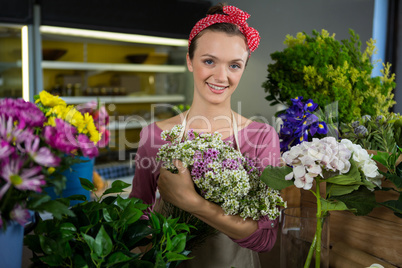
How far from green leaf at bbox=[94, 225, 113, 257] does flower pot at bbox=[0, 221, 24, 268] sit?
125 mm

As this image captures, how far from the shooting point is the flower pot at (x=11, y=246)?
1.90 feet

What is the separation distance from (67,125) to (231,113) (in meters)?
0.57

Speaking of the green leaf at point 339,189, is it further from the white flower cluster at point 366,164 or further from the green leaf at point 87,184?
the green leaf at point 87,184

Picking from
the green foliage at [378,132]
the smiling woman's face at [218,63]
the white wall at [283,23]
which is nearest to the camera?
the smiling woman's face at [218,63]

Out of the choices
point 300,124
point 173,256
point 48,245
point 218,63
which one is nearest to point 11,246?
point 48,245

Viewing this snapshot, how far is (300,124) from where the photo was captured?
1.23 m

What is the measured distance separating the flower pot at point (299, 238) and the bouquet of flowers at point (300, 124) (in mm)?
441

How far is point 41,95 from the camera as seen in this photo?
0.72 m

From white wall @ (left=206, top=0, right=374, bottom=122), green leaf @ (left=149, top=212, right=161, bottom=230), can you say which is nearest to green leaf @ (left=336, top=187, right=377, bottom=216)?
green leaf @ (left=149, top=212, right=161, bottom=230)

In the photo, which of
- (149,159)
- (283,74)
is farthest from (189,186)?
(283,74)

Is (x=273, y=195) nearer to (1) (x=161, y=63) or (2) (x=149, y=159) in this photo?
(2) (x=149, y=159)

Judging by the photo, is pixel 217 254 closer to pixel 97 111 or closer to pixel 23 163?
pixel 97 111

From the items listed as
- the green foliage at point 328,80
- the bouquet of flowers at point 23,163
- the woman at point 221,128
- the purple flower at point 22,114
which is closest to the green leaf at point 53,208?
the bouquet of flowers at point 23,163

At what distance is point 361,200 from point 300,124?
0.42 m
